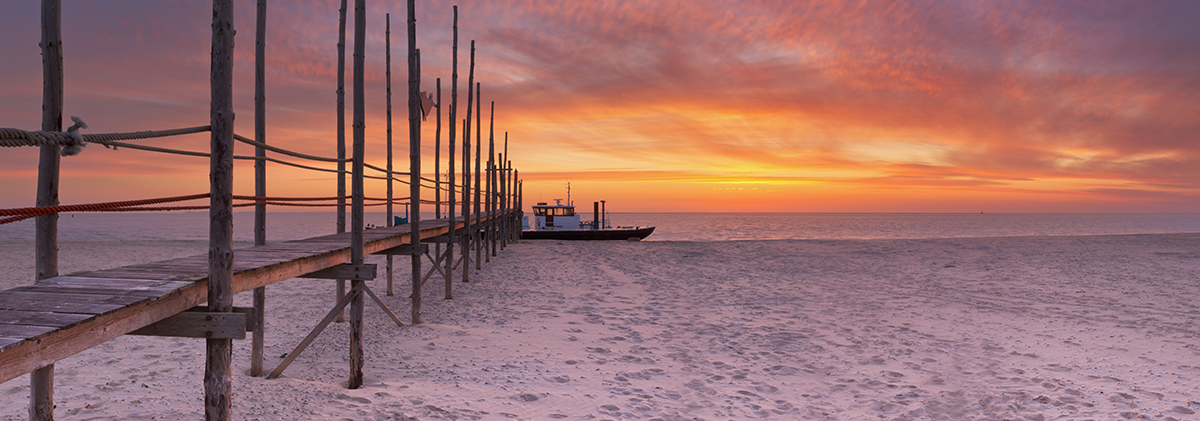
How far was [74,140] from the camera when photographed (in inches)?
107

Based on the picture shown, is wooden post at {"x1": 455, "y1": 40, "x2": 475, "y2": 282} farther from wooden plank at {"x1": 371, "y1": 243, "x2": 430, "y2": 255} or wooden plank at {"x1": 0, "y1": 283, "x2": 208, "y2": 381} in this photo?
wooden plank at {"x1": 0, "y1": 283, "x2": 208, "y2": 381}

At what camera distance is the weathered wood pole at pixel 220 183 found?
3.23 m

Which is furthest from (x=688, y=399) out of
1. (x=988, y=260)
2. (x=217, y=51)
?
(x=988, y=260)

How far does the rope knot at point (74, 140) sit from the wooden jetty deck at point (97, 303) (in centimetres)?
72

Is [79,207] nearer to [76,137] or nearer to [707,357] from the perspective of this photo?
[76,137]

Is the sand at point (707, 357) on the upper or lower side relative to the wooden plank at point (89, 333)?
lower

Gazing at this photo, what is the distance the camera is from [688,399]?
203 inches

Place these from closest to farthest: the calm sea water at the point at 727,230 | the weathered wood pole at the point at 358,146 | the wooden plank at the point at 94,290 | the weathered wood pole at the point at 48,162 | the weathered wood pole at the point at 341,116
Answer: the wooden plank at the point at 94,290
the weathered wood pole at the point at 48,162
the weathered wood pole at the point at 358,146
the weathered wood pole at the point at 341,116
the calm sea water at the point at 727,230

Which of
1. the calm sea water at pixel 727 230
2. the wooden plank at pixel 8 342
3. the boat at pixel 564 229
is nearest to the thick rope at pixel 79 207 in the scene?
the wooden plank at pixel 8 342

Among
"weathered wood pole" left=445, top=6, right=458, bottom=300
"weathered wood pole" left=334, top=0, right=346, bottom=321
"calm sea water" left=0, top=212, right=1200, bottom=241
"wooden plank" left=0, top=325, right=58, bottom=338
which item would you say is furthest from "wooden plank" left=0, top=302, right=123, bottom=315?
"calm sea water" left=0, top=212, right=1200, bottom=241

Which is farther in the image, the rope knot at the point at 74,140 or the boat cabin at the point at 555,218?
the boat cabin at the point at 555,218

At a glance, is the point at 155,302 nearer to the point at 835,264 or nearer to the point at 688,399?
the point at 688,399

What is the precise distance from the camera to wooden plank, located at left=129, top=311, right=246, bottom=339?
126 inches

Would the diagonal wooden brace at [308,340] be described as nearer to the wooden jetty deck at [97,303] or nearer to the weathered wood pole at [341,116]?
the wooden jetty deck at [97,303]
